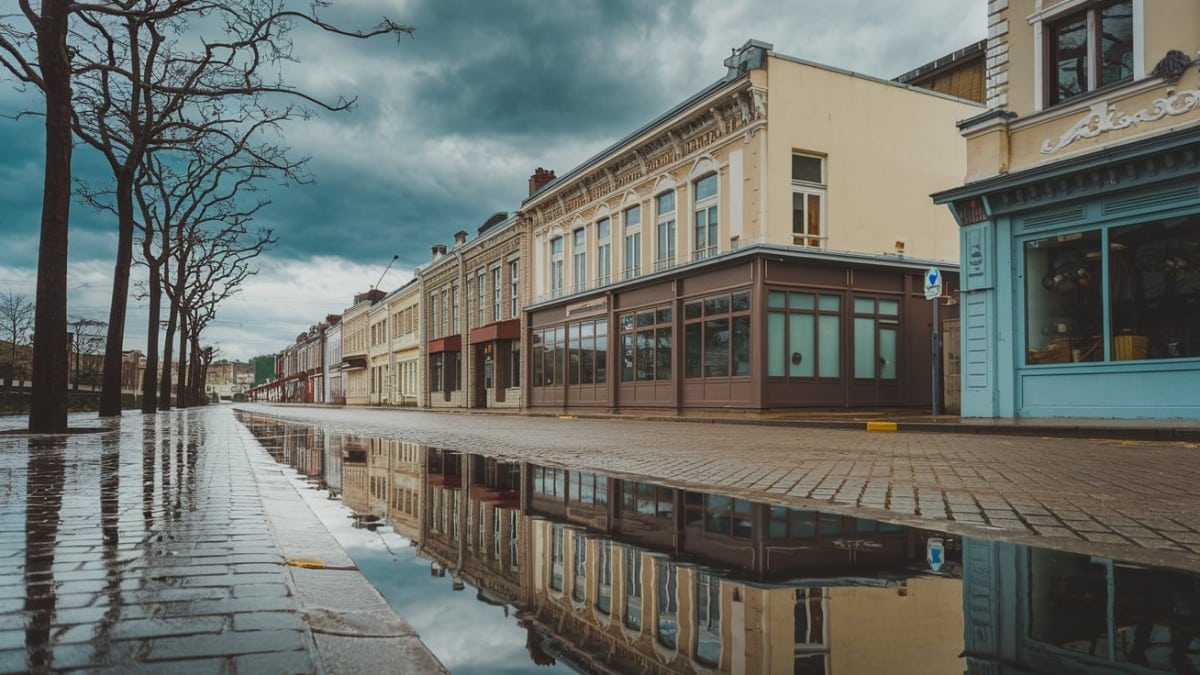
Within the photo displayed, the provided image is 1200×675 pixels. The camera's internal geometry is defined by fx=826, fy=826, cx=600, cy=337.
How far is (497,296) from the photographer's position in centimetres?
4112

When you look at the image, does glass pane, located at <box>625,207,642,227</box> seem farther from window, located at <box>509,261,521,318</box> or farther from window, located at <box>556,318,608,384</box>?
window, located at <box>509,261,521,318</box>

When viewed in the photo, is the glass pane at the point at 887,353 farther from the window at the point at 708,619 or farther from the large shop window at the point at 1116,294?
the window at the point at 708,619

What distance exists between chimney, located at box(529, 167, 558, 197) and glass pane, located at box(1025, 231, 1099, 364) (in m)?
25.9

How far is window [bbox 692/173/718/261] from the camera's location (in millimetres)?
24125

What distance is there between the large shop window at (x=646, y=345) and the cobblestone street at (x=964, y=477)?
12.6 meters

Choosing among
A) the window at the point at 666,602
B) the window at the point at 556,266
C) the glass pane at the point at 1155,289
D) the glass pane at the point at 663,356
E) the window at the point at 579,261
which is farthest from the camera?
the window at the point at 556,266

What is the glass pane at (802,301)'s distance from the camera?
22125mm

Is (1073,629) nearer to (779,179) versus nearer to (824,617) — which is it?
(824,617)

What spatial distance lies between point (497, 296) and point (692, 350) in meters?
18.4

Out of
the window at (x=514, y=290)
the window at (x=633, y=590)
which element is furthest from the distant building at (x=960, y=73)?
Answer: the window at (x=633, y=590)

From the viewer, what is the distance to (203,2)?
13.3 meters

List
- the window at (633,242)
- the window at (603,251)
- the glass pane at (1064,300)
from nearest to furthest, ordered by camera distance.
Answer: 1. the glass pane at (1064,300)
2. the window at (633,242)
3. the window at (603,251)

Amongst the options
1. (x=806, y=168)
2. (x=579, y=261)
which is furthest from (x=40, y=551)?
(x=579, y=261)

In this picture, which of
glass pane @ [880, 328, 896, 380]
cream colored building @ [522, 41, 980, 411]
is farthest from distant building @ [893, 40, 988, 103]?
glass pane @ [880, 328, 896, 380]
